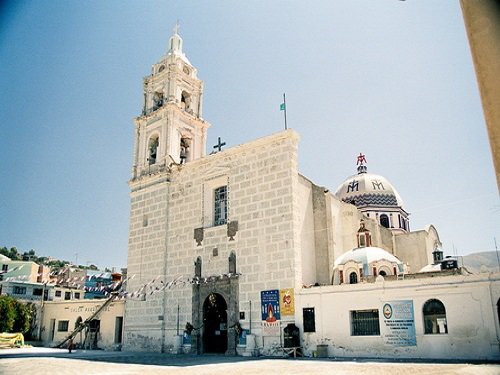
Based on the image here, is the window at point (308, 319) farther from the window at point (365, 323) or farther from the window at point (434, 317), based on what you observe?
the window at point (434, 317)

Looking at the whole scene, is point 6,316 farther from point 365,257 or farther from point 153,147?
point 365,257

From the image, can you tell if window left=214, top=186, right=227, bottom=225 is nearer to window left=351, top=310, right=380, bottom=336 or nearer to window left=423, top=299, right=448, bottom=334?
window left=351, top=310, right=380, bottom=336

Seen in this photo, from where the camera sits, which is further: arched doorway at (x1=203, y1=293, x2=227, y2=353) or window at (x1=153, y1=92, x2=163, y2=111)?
window at (x1=153, y1=92, x2=163, y2=111)

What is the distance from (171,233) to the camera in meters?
22.8

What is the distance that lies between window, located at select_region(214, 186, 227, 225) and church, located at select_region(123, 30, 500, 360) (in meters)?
0.05

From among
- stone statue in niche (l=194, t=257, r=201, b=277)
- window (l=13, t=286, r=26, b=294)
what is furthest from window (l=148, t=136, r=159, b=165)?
window (l=13, t=286, r=26, b=294)

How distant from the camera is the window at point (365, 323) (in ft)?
52.2

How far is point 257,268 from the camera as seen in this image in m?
18.9

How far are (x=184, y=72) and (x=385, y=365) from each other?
20423 millimetres

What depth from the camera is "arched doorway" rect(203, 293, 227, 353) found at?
789 inches

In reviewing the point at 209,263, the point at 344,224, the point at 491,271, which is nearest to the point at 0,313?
the point at 209,263

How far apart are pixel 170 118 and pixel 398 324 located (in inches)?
633

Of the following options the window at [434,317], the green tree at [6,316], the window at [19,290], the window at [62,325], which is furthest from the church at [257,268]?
the window at [19,290]

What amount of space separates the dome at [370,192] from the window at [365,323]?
20734mm
